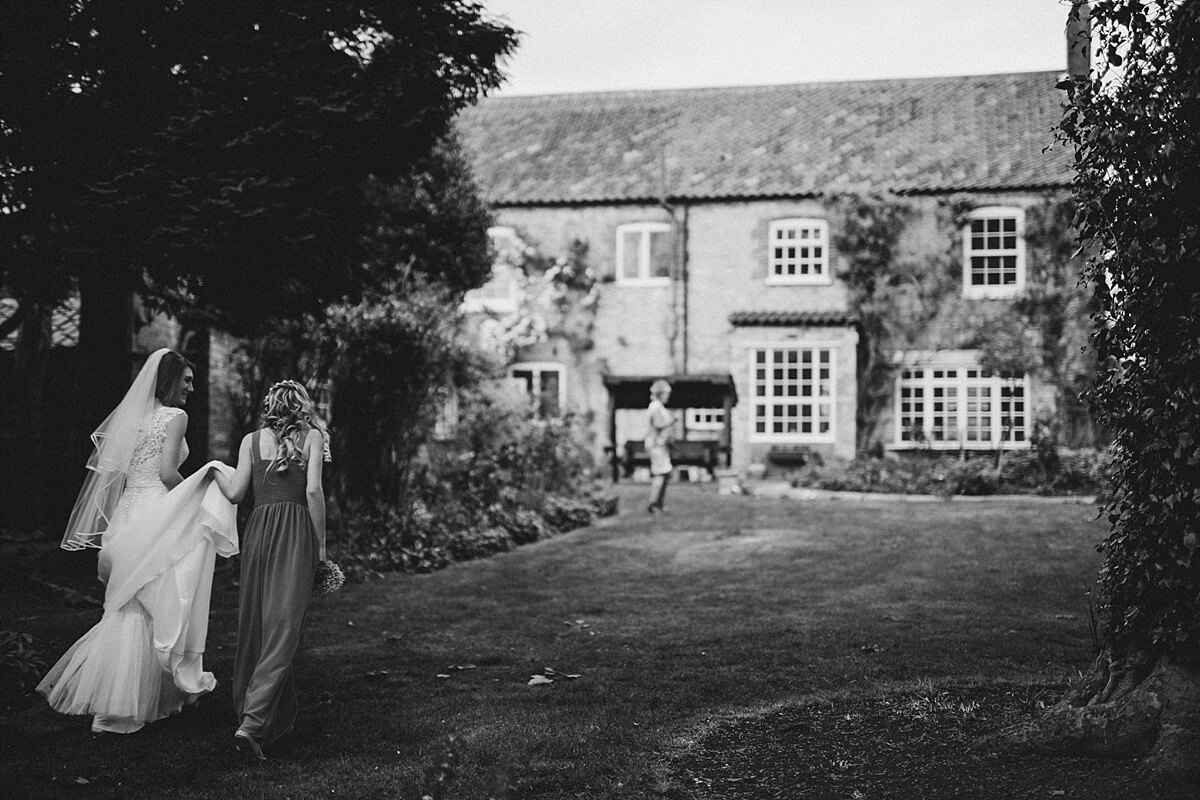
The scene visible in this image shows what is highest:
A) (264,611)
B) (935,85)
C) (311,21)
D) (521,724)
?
(935,85)

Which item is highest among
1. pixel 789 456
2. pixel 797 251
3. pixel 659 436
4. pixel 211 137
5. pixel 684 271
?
pixel 797 251

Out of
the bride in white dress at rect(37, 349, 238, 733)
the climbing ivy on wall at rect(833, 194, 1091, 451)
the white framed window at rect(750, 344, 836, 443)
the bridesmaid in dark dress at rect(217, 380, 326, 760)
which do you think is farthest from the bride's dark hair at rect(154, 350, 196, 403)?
the climbing ivy on wall at rect(833, 194, 1091, 451)

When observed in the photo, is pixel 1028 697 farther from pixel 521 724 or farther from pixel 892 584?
pixel 892 584

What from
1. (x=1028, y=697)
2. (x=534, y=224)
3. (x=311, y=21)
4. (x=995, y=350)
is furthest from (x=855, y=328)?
(x=1028, y=697)

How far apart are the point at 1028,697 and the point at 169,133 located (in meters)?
7.43


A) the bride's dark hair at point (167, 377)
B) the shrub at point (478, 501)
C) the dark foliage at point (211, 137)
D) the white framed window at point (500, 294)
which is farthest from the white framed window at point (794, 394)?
the bride's dark hair at point (167, 377)

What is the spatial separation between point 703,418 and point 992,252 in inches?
293

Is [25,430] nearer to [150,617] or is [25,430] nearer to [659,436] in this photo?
[150,617]

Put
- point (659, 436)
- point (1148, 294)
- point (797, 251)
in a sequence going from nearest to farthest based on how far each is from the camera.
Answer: point (1148, 294) → point (659, 436) → point (797, 251)

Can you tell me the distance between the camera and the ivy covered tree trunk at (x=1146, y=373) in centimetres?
406

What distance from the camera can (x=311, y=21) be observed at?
10156 mm

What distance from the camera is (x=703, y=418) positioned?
2739cm

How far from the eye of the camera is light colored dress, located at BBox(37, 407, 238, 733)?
5391mm

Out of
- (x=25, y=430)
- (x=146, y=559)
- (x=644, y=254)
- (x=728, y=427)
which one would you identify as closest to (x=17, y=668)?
(x=146, y=559)
